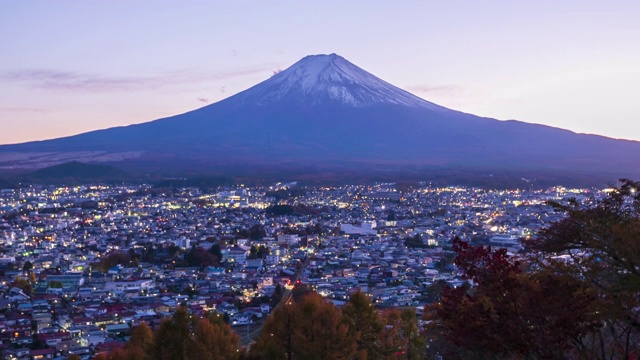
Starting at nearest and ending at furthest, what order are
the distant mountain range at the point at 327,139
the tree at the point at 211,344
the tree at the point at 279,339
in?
the tree at the point at 211,344 → the tree at the point at 279,339 → the distant mountain range at the point at 327,139

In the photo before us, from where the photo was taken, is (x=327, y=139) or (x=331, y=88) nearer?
(x=327, y=139)

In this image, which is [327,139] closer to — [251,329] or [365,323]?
[251,329]

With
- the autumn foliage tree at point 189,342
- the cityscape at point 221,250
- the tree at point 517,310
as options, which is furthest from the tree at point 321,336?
the tree at point 517,310

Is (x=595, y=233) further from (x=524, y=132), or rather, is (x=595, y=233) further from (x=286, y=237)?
(x=524, y=132)

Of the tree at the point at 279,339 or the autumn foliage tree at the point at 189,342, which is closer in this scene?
the autumn foliage tree at the point at 189,342

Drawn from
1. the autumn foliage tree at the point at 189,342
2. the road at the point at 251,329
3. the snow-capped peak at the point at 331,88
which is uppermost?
the snow-capped peak at the point at 331,88

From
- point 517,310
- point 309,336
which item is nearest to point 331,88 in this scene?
point 309,336

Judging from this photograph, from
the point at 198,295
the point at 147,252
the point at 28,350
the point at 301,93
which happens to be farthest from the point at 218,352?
the point at 301,93

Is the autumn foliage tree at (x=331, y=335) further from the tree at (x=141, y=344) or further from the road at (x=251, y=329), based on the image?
the road at (x=251, y=329)
